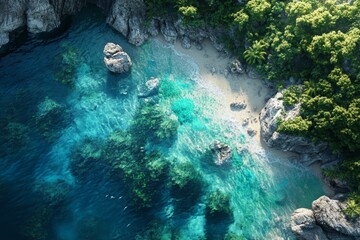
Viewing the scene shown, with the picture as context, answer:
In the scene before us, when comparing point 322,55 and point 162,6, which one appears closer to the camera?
point 322,55

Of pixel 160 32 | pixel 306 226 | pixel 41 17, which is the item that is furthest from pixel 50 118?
pixel 306 226

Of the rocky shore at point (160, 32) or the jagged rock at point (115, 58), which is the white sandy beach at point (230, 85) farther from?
the jagged rock at point (115, 58)

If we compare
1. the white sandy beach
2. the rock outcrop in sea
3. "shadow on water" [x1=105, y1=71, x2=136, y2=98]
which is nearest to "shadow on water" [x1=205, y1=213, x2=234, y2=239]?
the rock outcrop in sea

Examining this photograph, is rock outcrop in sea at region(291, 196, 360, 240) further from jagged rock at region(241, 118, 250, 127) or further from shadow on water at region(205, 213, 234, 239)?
jagged rock at region(241, 118, 250, 127)

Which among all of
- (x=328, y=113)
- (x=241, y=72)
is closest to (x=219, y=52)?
(x=241, y=72)

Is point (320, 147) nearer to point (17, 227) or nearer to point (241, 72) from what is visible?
point (241, 72)

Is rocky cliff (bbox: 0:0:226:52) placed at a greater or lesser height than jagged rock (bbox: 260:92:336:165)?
greater
